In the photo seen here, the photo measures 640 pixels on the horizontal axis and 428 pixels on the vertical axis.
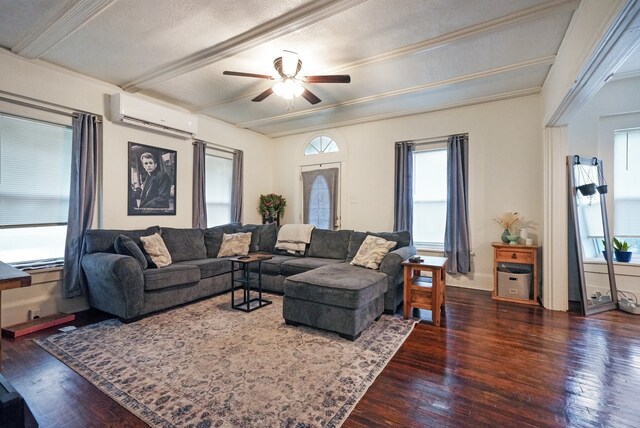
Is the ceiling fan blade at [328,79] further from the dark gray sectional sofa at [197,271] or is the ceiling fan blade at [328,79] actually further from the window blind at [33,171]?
the window blind at [33,171]

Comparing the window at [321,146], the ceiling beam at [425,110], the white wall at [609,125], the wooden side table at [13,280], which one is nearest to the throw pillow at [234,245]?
the window at [321,146]

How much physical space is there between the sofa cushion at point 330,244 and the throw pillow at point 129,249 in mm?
2250

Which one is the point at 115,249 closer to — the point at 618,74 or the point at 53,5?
the point at 53,5

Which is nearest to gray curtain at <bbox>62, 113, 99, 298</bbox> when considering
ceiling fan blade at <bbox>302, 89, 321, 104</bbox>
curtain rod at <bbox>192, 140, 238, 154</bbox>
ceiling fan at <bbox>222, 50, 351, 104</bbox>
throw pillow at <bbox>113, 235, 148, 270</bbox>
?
throw pillow at <bbox>113, 235, 148, 270</bbox>

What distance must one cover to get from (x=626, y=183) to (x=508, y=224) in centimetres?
145

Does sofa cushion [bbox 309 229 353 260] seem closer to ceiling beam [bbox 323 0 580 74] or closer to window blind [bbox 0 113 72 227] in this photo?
ceiling beam [bbox 323 0 580 74]

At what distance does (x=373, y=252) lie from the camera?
3645 millimetres

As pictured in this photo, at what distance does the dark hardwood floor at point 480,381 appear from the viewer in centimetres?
172

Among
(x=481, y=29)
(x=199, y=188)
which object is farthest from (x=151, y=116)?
(x=481, y=29)

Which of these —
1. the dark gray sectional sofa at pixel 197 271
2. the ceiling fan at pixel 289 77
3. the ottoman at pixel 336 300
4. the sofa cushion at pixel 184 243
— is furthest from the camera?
the sofa cushion at pixel 184 243

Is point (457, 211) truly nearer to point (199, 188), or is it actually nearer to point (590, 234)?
point (590, 234)

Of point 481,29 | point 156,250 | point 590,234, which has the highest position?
point 481,29

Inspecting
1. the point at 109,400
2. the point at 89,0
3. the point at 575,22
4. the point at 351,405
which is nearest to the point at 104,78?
the point at 89,0

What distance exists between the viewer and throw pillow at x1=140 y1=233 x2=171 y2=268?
3.60 m
